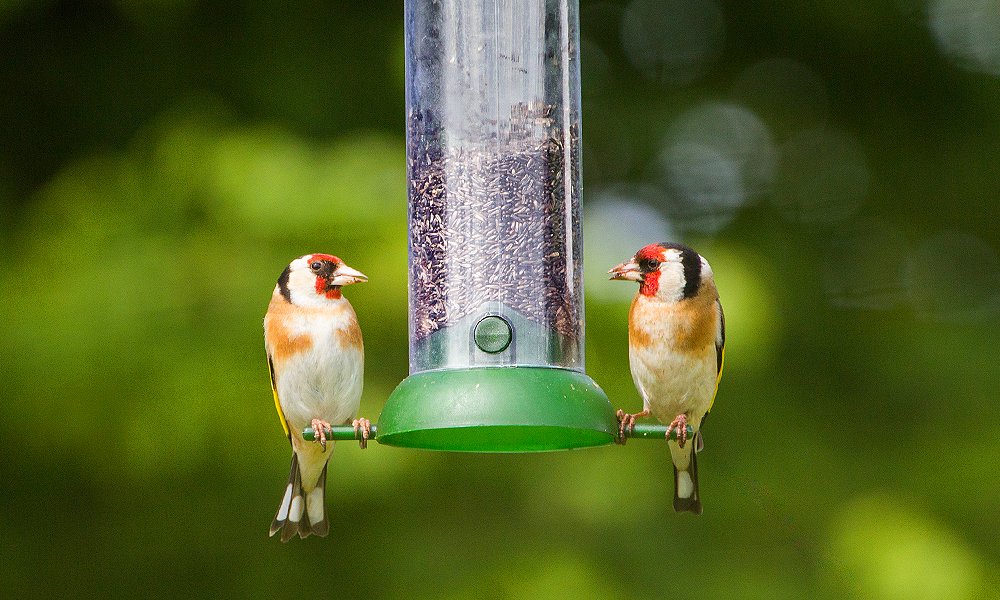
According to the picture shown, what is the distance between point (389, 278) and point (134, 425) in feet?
3.63

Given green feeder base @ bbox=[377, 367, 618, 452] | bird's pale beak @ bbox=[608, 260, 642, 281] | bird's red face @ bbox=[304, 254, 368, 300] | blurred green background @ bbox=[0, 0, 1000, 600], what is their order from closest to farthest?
green feeder base @ bbox=[377, 367, 618, 452]
bird's pale beak @ bbox=[608, 260, 642, 281]
bird's red face @ bbox=[304, 254, 368, 300]
blurred green background @ bbox=[0, 0, 1000, 600]

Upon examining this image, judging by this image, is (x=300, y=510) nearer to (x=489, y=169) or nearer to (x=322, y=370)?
(x=322, y=370)

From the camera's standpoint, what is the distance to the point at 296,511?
4.61 m

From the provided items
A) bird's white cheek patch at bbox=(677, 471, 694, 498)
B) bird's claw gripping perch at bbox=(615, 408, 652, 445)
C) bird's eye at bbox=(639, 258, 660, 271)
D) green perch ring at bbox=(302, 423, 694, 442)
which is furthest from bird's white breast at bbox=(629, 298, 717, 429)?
green perch ring at bbox=(302, 423, 694, 442)

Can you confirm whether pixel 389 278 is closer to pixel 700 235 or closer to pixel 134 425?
pixel 134 425

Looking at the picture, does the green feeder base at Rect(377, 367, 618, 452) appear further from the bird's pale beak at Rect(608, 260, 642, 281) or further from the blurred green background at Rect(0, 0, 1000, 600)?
the blurred green background at Rect(0, 0, 1000, 600)

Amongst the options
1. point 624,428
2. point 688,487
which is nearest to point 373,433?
point 624,428

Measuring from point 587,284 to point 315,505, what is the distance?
1563 millimetres

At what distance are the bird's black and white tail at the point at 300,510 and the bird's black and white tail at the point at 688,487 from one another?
1198 millimetres

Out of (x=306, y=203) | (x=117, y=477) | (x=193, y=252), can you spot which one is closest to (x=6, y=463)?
(x=117, y=477)

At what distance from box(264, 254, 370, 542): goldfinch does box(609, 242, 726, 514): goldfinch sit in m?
0.88

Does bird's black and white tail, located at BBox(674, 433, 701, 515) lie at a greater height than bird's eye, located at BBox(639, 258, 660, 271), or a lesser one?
lesser

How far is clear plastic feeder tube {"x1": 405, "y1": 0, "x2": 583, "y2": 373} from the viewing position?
3924mm

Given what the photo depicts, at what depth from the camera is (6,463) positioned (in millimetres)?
5812
